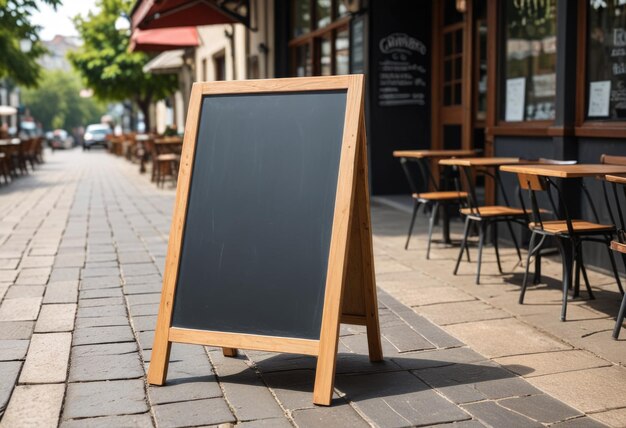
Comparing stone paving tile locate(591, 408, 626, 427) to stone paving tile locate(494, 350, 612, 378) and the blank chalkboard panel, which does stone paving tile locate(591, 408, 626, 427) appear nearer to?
stone paving tile locate(494, 350, 612, 378)

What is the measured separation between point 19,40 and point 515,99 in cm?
1537

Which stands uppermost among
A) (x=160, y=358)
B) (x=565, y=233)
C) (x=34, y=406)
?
(x=565, y=233)

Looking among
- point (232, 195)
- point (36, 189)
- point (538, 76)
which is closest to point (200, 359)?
point (232, 195)

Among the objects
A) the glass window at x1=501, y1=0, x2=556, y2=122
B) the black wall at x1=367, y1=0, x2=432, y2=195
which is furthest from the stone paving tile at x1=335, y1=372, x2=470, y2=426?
the black wall at x1=367, y1=0, x2=432, y2=195

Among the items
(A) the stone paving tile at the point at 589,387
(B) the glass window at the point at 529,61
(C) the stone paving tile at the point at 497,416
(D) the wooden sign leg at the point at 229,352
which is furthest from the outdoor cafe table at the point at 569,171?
(B) the glass window at the point at 529,61

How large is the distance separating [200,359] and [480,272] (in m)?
2.74

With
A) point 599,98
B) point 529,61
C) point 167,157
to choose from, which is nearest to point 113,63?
point 167,157

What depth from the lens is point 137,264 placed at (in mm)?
6762

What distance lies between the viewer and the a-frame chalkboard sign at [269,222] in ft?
11.4

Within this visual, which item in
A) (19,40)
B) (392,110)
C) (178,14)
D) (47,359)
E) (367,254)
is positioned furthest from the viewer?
(19,40)

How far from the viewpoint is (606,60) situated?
248 inches

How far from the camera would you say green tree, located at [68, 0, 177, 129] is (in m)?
29.2

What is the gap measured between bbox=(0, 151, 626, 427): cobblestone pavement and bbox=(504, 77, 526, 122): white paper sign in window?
5.90 ft

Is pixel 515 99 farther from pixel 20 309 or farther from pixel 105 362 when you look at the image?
pixel 105 362
